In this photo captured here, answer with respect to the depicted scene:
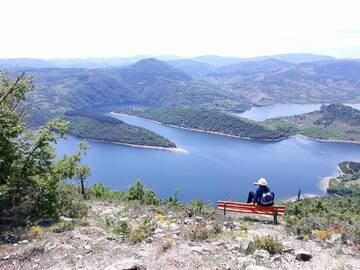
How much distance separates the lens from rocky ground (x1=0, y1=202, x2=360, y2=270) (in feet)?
30.8

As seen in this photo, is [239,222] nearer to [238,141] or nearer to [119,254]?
[119,254]

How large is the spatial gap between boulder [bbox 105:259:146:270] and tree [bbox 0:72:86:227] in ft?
16.6

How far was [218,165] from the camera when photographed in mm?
140375

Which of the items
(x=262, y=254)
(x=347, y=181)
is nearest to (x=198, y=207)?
(x=262, y=254)

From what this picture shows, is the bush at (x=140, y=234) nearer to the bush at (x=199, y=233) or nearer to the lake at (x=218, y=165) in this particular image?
the bush at (x=199, y=233)

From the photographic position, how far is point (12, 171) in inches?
565

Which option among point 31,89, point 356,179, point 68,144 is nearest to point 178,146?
point 68,144

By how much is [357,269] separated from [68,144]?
167161mm

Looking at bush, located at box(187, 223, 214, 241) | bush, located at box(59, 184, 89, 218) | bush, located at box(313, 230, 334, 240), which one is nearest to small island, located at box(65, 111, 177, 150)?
bush, located at box(59, 184, 89, 218)

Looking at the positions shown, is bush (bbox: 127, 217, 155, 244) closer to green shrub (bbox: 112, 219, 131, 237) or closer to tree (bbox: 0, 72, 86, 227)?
green shrub (bbox: 112, 219, 131, 237)

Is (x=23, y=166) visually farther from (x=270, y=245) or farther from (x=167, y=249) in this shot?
(x=270, y=245)

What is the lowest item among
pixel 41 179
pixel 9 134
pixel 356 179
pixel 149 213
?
pixel 356 179

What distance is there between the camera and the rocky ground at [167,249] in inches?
369

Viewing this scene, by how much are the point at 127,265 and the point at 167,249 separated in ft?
5.58
